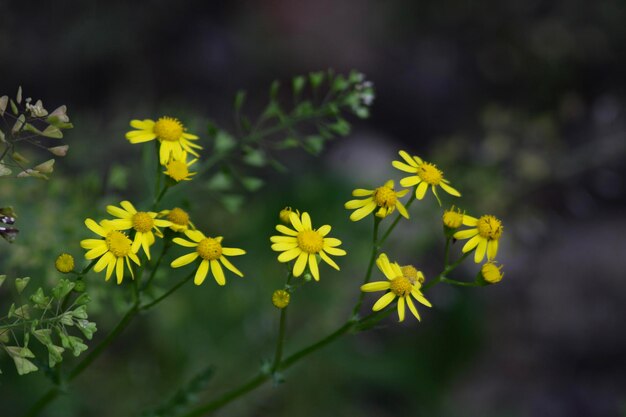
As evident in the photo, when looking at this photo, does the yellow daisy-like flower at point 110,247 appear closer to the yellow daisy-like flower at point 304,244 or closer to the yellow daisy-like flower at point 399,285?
the yellow daisy-like flower at point 304,244

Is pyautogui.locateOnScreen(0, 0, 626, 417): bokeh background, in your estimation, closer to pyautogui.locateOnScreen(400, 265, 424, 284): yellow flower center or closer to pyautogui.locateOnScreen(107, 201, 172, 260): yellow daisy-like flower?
pyautogui.locateOnScreen(107, 201, 172, 260): yellow daisy-like flower

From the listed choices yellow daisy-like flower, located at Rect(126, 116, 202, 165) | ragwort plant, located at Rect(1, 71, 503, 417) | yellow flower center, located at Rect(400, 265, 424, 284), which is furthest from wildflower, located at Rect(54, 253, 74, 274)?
yellow flower center, located at Rect(400, 265, 424, 284)

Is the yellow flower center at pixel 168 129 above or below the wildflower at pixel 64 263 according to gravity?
above

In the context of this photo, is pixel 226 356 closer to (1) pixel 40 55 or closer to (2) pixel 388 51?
(1) pixel 40 55

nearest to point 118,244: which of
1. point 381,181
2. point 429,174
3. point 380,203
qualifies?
point 380,203

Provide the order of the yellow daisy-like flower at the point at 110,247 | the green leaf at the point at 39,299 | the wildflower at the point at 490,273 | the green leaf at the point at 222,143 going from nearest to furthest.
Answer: the green leaf at the point at 39,299 < the yellow daisy-like flower at the point at 110,247 < the wildflower at the point at 490,273 < the green leaf at the point at 222,143

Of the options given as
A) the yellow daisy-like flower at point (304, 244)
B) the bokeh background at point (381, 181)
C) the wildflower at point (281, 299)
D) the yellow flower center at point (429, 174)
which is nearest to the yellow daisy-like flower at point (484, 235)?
the yellow flower center at point (429, 174)

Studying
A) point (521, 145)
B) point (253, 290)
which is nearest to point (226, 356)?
point (253, 290)
